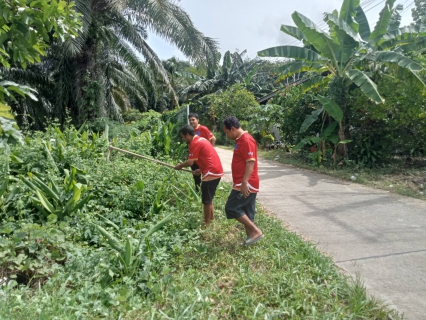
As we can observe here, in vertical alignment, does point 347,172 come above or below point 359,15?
below

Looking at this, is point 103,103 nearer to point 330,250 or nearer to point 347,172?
point 347,172

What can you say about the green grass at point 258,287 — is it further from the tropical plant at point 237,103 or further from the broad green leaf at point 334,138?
the tropical plant at point 237,103

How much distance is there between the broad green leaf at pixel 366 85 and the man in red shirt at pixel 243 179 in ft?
18.5

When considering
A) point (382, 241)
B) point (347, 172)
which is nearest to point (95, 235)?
point (382, 241)

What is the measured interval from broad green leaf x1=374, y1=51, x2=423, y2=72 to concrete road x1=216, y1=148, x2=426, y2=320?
3179mm

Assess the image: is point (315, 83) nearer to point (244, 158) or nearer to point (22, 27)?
point (244, 158)

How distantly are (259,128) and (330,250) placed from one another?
38.3 feet

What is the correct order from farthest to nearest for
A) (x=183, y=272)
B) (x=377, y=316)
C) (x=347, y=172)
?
(x=347, y=172) → (x=183, y=272) → (x=377, y=316)

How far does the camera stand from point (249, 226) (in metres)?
3.83

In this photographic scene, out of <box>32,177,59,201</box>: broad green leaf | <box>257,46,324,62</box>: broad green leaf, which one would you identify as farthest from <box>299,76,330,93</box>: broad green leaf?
<box>32,177,59,201</box>: broad green leaf

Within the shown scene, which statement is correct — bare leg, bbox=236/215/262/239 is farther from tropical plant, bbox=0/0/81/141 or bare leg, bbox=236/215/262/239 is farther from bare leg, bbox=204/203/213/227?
tropical plant, bbox=0/0/81/141

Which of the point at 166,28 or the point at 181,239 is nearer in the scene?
the point at 181,239

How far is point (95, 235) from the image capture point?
3.97 metres

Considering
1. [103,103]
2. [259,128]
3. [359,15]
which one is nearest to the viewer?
[359,15]
